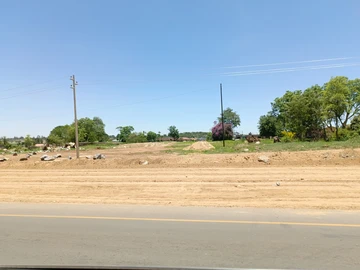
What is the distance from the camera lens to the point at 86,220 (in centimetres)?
650

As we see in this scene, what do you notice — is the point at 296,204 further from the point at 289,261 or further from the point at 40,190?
the point at 40,190

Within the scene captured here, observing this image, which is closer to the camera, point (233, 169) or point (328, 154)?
point (233, 169)

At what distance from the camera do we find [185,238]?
506cm

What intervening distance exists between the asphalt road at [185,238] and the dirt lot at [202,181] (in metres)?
1.84

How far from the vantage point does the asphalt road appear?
4066 mm

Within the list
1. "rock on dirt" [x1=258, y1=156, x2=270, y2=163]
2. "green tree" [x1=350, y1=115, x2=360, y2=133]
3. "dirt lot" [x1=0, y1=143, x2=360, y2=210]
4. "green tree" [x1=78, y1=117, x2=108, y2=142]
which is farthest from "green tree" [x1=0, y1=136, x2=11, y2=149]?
"green tree" [x1=350, y1=115, x2=360, y2=133]

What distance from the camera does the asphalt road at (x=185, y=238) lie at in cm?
407

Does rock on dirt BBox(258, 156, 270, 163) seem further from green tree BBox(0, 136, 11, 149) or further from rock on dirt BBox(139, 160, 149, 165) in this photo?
green tree BBox(0, 136, 11, 149)

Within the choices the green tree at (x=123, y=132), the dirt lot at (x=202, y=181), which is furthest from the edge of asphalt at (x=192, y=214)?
the green tree at (x=123, y=132)

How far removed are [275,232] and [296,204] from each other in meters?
3.25

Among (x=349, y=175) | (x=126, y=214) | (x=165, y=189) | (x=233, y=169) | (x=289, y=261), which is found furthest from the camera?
(x=233, y=169)

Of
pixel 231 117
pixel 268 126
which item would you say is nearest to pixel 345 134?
pixel 268 126

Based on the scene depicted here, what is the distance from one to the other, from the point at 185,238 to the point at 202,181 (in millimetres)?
7616

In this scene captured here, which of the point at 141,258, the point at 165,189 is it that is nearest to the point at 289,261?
the point at 141,258
